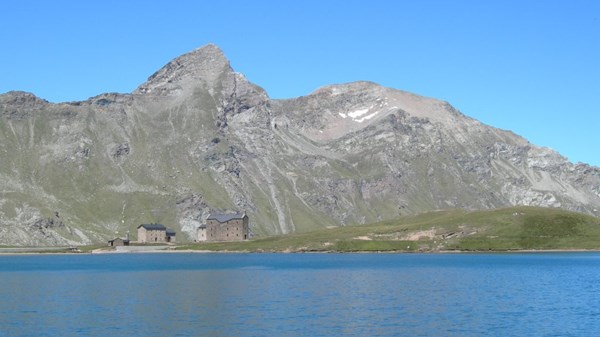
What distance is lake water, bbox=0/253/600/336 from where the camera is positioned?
68875 millimetres

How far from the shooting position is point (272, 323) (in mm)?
71688

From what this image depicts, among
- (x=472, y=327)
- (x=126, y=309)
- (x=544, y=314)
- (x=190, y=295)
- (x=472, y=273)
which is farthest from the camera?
(x=472, y=273)

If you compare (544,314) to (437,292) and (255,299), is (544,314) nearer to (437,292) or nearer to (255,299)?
(437,292)

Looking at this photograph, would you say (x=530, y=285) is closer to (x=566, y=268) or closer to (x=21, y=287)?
(x=566, y=268)

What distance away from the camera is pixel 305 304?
284 feet

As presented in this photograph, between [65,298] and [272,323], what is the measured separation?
3393 cm

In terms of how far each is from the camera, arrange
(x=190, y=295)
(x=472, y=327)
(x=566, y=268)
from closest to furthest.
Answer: (x=472, y=327)
(x=190, y=295)
(x=566, y=268)

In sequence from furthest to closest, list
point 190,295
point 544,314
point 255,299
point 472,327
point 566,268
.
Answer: point 566,268 < point 190,295 < point 255,299 < point 544,314 < point 472,327

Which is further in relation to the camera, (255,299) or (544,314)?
(255,299)

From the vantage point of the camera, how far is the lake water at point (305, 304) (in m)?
68.9

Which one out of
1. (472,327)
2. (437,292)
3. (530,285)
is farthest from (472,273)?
(472,327)

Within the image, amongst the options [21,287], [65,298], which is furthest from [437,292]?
[21,287]

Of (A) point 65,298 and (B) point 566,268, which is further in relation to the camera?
(B) point 566,268

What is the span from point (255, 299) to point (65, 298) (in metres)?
22.9
